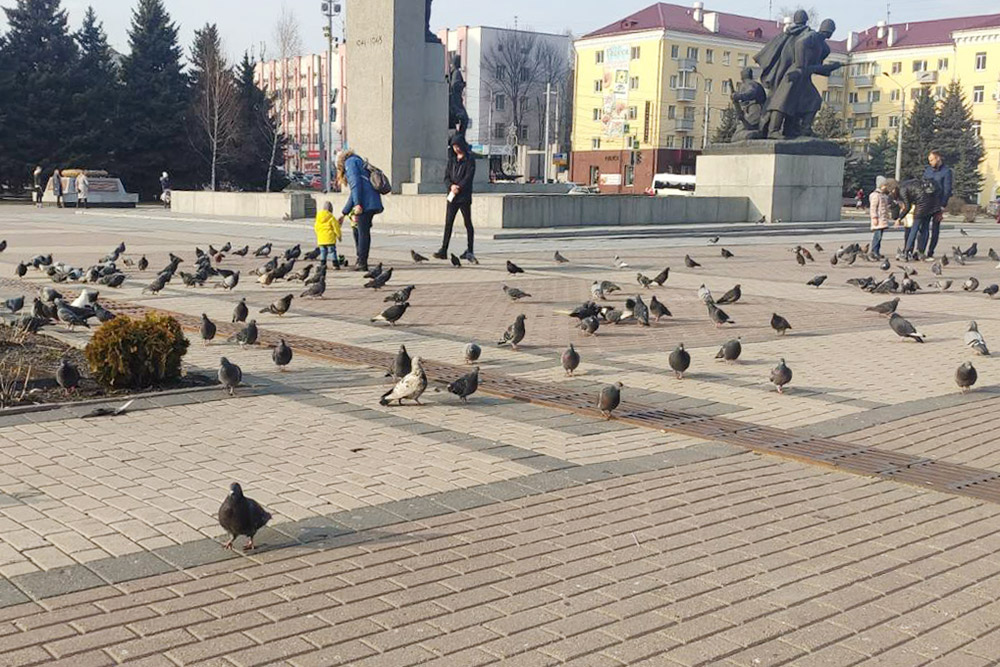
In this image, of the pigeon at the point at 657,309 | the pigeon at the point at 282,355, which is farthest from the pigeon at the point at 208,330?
the pigeon at the point at 657,309

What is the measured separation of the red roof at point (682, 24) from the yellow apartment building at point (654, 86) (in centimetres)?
8

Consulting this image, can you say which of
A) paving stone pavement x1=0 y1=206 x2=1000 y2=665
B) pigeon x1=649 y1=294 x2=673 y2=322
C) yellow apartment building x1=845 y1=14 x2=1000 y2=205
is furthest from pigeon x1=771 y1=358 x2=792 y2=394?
yellow apartment building x1=845 y1=14 x2=1000 y2=205

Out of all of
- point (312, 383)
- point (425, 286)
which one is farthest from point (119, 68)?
point (312, 383)

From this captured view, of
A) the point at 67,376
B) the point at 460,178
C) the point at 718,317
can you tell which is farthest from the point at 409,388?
the point at 460,178

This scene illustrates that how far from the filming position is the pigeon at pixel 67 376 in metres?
7.45

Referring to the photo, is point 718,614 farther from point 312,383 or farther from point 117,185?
point 117,185

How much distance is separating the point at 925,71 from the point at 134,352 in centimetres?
8901

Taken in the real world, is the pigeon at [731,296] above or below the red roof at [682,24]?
below

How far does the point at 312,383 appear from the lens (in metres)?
8.41

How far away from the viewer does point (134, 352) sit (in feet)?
25.5

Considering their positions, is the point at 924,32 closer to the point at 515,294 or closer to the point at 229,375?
the point at 515,294

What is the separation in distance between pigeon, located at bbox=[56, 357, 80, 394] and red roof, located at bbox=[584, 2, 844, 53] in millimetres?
80781

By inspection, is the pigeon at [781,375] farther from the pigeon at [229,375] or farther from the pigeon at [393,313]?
the pigeon at [393,313]

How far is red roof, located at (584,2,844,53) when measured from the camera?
84438 mm
